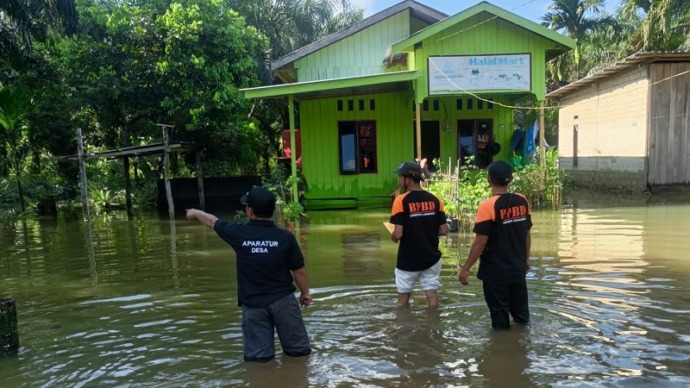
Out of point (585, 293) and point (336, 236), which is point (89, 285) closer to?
point (336, 236)

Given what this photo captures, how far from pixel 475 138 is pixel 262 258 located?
14105 millimetres

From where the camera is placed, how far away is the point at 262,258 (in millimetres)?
3885

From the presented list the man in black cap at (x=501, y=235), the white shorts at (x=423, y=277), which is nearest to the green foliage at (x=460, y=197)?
the white shorts at (x=423, y=277)

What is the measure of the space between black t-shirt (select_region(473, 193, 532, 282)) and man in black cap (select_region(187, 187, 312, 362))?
1565mm

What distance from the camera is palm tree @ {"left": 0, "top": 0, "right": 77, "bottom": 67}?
48.0ft

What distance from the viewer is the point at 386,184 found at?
16344 mm

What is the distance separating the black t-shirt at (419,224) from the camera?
504 cm

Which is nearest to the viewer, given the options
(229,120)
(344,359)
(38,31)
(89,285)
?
(344,359)

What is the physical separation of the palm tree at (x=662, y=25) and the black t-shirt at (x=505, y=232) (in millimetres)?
20170

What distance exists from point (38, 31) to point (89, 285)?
11432mm

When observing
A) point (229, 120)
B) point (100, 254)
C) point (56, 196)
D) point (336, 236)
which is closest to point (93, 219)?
point (56, 196)

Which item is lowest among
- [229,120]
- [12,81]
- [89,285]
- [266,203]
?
[89,285]

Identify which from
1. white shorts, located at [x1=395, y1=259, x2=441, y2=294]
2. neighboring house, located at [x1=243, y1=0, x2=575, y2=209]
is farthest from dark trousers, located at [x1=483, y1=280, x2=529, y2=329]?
neighboring house, located at [x1=243, y1=0, x2=575, y2=209]

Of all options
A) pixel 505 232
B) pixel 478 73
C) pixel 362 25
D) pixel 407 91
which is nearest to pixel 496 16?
pixel 478 73
